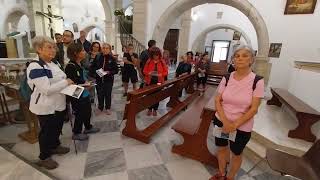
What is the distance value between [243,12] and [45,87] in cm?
588

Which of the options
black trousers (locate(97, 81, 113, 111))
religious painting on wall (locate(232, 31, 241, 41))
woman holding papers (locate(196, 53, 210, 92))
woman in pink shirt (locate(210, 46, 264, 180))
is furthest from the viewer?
religious painting on wall (locate(232, 31, 241, 41))

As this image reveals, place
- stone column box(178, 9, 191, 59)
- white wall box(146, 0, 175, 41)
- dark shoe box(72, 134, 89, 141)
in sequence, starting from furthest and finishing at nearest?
stone column box(178, 9, 191, 59) → white wall box(146, 0, 175, 41) → dark shoe box(72, 134, 89, 141)

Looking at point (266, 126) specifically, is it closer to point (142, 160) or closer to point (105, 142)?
point (142, 160)

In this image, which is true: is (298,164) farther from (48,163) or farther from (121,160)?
(48,163)

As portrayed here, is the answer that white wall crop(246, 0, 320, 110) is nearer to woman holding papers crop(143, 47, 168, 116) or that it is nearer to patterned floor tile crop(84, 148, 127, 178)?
woman holding papers crop(143, 47, 168, 116)

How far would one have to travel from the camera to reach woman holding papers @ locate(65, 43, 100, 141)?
8.12ft

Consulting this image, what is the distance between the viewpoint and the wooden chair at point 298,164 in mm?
1700

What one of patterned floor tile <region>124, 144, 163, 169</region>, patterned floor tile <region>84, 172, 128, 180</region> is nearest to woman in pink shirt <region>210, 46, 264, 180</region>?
patterned floor tile <region>124, 144, 163, 169</region>

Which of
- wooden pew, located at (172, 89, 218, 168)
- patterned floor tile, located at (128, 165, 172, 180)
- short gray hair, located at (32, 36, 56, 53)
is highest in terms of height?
short gray hair, located at (32, 36, 56, 53)

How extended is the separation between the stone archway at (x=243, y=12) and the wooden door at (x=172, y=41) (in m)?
6.25

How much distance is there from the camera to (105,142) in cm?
276

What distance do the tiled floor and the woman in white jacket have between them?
10.9 inches

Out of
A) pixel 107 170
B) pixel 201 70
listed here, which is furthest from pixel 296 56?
pixel 107 170

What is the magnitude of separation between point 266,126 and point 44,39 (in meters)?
3.24
